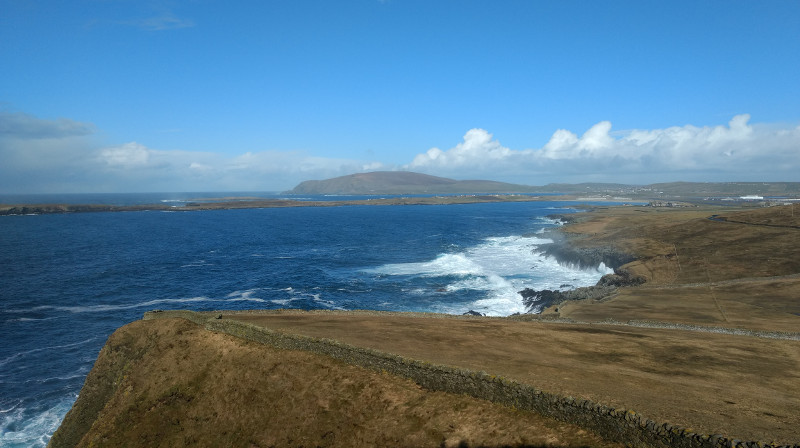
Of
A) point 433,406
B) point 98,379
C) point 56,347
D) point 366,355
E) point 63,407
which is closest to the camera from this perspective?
point 433,406

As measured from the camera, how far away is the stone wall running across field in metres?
13.8

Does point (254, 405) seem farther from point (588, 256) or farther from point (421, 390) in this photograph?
point (588, 256)

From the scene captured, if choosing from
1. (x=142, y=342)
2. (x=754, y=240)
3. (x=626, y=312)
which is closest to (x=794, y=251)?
(x=754, y=240)

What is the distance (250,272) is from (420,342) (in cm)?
5180

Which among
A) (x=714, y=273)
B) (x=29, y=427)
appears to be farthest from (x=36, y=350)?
(x=714, y=273)

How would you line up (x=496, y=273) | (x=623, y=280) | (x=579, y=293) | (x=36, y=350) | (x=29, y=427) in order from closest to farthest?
(x=29, y=427), (x=36, y=350), (x=579, y=293), (x=623, y=280), (x=496, y=273)

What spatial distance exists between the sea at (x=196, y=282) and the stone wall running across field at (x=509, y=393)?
57.4 feet

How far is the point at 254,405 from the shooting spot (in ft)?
70.4

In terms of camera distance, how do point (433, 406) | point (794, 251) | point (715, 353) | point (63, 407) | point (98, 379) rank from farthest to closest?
point (794, 251), point (63, 407), point (98, 379), point (715, 353), point (433, 406)

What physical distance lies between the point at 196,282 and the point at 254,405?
47.2 m

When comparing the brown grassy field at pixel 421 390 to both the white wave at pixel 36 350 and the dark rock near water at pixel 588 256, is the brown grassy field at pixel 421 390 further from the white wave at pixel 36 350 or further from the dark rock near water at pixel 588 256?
the dark rock near water at pixel 588 256

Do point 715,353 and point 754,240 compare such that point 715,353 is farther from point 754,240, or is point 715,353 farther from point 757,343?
point 754,240

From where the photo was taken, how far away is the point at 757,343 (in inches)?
1062

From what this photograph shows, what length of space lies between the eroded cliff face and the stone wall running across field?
40cm
